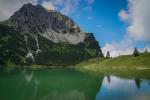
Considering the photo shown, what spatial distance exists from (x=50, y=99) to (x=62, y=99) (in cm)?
A: 231

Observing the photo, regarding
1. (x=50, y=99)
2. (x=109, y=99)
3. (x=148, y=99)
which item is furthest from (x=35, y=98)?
(x=148, y=99)

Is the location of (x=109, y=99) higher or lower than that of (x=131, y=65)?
Answer: lower

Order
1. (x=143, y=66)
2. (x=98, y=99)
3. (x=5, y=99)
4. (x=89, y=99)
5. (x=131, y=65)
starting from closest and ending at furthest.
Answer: (x=5, y=99), (x=98, y=99), (x=89, y=99), (x=143, y=66), (x=131, y=65)

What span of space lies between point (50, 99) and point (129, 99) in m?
14.2

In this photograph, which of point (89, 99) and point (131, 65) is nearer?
point (89, 99)

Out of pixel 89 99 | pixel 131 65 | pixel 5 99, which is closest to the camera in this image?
pixel 5 99

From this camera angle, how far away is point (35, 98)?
4250cm

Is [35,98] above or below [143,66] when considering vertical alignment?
below

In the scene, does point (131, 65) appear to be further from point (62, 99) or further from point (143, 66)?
point (62, 99)

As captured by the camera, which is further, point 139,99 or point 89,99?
point 89,99

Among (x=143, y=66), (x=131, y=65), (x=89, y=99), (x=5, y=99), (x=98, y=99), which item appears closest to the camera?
(x=5, y=99)

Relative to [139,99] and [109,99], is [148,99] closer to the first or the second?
[139,99]

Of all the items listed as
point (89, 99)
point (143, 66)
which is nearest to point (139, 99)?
point (89, 99)

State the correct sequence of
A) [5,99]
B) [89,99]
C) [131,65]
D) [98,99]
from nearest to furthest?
[5,99]
[98,99]
[89,99]
[131,65]
